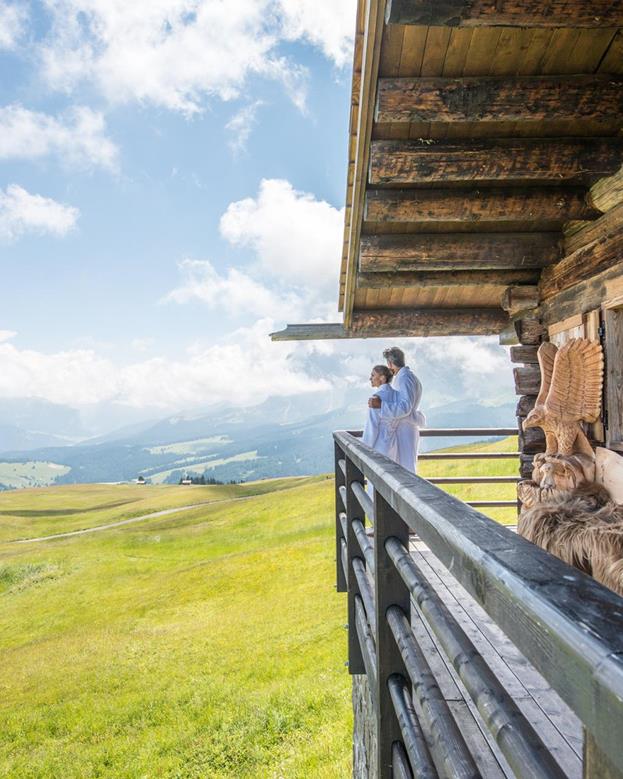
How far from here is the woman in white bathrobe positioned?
613 cm

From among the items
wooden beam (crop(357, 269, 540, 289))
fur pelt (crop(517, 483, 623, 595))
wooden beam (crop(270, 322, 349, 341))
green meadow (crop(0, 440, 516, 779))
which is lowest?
green meadow (crop(0, 440, 516, 779))

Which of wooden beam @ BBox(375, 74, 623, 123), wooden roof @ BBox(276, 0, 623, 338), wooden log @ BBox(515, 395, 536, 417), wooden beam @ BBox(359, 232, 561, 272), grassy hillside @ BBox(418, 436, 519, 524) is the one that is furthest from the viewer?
grassy hillside @ BBox(418, 436, 519, 524)

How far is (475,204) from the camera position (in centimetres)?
423

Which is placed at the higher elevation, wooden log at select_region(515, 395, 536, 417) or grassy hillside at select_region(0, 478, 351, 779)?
wooden log at select_region(515, 395, 536, 417)

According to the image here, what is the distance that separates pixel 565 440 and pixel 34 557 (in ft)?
125

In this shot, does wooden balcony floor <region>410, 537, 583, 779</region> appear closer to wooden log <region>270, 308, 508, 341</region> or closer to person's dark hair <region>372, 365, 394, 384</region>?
person's dark hair <region>372, 365, 394, 384</region>

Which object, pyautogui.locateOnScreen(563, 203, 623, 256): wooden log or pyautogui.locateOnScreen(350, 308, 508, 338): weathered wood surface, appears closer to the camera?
pyautogui.locateOnScreen(563, 203, 623, 256): wooden log

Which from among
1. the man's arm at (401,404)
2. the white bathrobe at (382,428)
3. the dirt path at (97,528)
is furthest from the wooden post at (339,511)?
the dirt path at (97,528)

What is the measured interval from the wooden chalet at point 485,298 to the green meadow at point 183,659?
7.72 meters

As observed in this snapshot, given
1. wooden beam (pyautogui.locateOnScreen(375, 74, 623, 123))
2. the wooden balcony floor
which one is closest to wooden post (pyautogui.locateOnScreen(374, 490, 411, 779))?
the wooden balcony floor

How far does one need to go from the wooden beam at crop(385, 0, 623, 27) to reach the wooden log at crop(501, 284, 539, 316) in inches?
120

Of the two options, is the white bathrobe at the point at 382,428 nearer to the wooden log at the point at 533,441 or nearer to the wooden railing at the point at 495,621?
the wooden log at the point at 533,441

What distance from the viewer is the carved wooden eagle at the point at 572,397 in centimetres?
443

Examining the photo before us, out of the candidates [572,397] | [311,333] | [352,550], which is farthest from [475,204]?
[311,333]
